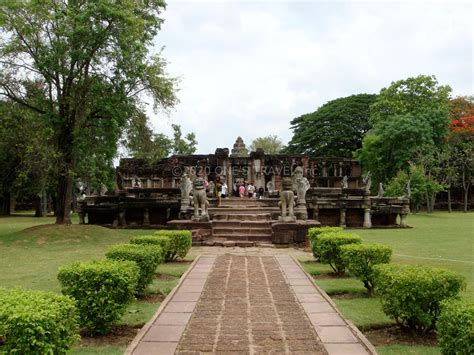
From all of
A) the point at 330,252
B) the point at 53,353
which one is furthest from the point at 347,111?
the point at 53,353

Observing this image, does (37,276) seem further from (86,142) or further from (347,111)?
(347,111)

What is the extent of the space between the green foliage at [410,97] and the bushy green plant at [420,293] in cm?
3492

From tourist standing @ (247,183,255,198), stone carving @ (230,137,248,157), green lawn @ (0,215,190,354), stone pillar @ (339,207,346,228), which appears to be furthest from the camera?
stone carving @ (230,137,248,157)

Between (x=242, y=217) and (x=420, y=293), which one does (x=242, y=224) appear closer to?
(x=242, y=217)

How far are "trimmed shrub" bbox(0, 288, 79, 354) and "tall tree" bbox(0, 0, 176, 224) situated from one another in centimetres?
1409

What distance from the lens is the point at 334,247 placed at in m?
9.91

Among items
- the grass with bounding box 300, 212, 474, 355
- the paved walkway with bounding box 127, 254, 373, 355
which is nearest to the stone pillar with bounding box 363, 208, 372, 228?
the grass with bounding box 300, 212, 474, 355

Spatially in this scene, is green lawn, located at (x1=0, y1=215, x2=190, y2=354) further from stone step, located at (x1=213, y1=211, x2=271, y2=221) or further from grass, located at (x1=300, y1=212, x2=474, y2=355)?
stone step, located at (x1=213, y1=211, x2=271, y2=221)

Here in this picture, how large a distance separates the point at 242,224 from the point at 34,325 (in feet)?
45.9

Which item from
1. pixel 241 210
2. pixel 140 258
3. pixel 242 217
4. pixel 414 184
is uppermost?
pixel 414 184

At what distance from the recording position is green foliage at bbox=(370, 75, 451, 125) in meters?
39.2

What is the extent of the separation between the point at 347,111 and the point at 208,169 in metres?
22.6

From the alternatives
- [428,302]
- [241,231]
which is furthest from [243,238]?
[428,302]

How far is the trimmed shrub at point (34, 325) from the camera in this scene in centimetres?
375
